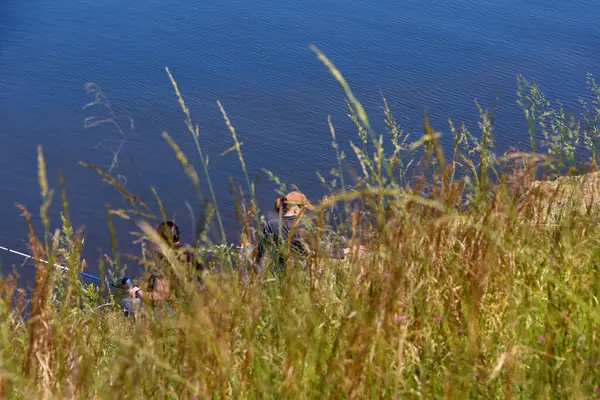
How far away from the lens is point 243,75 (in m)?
17.7

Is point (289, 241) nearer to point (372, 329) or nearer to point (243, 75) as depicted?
point (372, 329)

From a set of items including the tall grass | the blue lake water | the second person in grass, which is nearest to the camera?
the tall grass

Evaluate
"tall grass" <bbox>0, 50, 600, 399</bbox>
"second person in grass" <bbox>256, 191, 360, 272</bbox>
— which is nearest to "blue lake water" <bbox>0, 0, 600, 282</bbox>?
"second person in grass" <bbox>256, 191, 360, 272</bbox>

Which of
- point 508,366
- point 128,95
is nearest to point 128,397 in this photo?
point 508,366

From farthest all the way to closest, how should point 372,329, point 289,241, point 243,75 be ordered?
point 243,75 → point 289,241 → point 372,329

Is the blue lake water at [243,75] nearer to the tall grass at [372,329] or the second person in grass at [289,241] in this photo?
the second person in grass at [289,241]

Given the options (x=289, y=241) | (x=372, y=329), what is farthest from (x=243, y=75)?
(x=372, y=329)

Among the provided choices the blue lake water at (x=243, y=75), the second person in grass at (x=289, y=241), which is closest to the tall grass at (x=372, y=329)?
the second person in grass at (x=289, y=241)

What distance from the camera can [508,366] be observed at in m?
1.60

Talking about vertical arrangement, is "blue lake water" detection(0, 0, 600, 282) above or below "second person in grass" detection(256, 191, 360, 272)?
below

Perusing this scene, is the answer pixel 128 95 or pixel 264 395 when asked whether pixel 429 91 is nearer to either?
pixel 128 95

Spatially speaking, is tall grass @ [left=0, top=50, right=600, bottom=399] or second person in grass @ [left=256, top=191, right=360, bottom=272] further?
second person in grass @ [left=256, top=191, right=360, bottom=272]

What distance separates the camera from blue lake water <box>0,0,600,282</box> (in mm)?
14344

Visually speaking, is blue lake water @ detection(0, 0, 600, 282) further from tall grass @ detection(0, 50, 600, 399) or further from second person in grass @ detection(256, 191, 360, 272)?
tall grass @ detection(0, 50, 600, 399)
